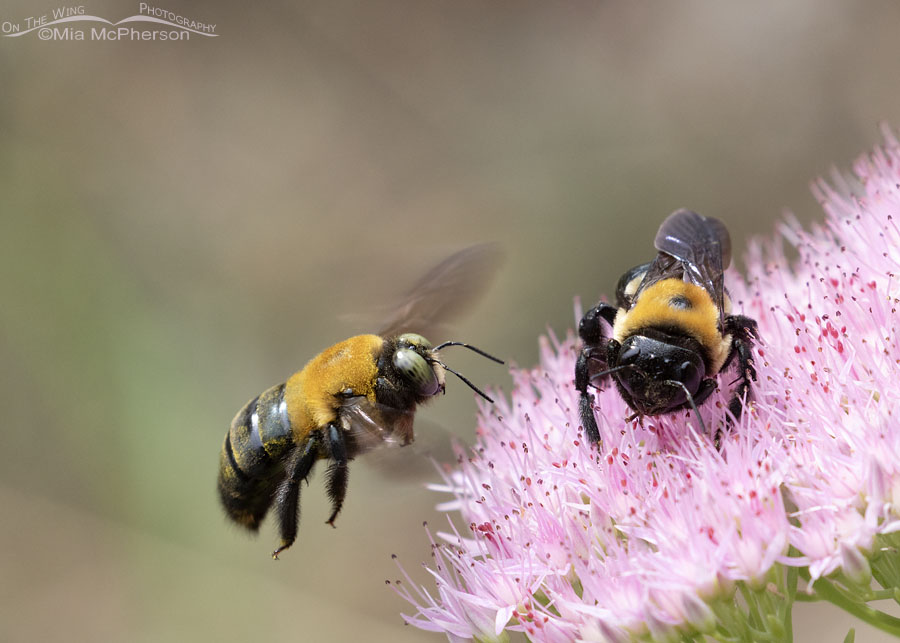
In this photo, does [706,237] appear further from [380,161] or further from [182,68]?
[182,68]

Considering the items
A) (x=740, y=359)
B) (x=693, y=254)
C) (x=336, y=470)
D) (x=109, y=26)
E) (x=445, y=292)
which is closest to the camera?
(x=740, y=359)

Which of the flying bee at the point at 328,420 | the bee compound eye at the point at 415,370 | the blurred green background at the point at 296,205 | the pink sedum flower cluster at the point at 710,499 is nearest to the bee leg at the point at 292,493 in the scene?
the flying bee at the point at 328,420

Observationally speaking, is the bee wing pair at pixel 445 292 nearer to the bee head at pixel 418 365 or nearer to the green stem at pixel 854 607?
the bee head at pixel 418 365

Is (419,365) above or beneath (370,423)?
above

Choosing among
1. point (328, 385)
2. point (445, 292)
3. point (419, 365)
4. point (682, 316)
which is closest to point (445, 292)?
point (445, 292)

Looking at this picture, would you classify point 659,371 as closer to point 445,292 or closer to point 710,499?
point 710,499

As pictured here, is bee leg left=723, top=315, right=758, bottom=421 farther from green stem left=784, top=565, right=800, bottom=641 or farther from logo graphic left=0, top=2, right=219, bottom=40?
logo graphic left=0, top=2, right=219, bottom=40
